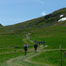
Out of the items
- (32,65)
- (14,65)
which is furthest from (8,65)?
(32,65)

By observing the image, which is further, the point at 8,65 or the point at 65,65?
the point at 65,65

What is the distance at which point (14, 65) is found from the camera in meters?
32.8

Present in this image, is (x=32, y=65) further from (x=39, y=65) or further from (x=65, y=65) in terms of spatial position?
(x=65, y=65)

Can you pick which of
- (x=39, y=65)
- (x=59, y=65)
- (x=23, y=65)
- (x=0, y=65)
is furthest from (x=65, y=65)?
(x=0, y=65)

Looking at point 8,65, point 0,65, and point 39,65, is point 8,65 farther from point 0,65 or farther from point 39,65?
point 39,65

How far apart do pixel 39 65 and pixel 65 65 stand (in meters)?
3.95

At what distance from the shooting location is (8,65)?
32.8 metres

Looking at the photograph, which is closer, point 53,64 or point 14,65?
point 14,65

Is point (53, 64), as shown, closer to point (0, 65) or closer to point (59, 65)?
point (59, 65)

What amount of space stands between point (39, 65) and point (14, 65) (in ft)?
11.2

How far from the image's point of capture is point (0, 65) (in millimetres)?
32594

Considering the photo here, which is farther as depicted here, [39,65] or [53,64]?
[53,64]

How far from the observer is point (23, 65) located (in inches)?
1294

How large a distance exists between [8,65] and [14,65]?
79cm
